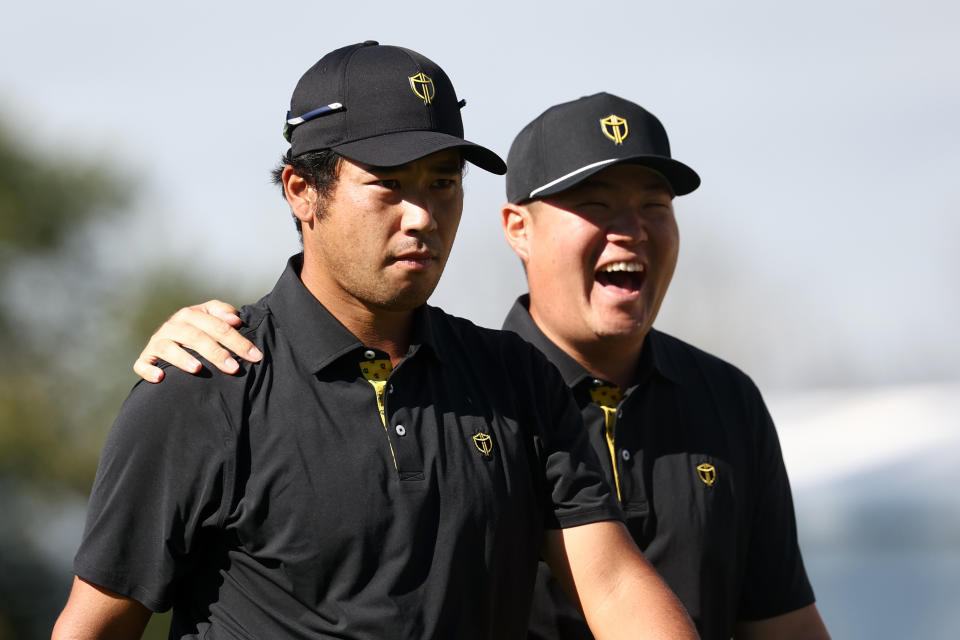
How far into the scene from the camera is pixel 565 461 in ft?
10.1

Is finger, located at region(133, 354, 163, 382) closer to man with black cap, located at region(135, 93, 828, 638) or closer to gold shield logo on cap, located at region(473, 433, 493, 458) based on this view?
gold shield logo on cap, located at region(473, 433, 493, 458)

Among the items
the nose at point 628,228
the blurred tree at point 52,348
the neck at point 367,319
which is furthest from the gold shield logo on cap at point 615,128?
the blurred tree at point 52,348

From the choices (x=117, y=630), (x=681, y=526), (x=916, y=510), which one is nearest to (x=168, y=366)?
(x=117, y=630)

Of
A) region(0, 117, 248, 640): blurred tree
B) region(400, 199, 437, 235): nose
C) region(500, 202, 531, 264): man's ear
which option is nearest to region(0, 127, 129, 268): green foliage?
region(0, 117, 248, 640): blurred tree

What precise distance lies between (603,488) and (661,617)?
0.33m

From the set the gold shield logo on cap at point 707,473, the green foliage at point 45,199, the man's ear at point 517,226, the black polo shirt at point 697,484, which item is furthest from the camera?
the green foliage at point 45,199

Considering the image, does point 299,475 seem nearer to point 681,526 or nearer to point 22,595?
point 681,526

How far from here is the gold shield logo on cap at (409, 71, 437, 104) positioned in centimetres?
305

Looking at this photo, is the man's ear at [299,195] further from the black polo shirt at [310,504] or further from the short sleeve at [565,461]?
the short sleeve at [565,461]

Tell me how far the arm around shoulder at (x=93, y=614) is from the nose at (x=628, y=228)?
1.77 metres

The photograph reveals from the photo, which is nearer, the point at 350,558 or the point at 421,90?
the point at 350,558

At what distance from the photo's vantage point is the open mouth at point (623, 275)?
153 inches

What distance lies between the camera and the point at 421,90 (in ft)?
10.0

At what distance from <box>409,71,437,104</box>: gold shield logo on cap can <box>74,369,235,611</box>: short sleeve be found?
88 centimetres
